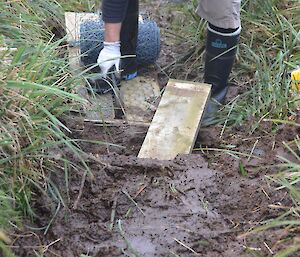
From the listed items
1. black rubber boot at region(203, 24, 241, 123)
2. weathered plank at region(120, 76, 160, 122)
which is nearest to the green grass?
black rubber boot at region(203, 24, 241, 123)

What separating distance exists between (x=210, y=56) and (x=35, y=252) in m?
1.69

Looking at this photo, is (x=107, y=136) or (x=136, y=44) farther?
(x=136, y=44)

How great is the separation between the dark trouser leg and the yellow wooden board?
14cm

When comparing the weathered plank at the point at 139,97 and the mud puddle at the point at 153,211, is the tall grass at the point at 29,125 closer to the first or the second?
the mud puddle at the point at 153,211

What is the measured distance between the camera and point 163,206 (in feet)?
8.20

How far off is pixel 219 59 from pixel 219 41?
0.09 meters

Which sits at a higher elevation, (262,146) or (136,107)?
(262,146)

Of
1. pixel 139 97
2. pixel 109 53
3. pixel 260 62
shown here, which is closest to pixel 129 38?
pixel 109 53

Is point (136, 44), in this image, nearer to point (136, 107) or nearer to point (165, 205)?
point (136, 107)

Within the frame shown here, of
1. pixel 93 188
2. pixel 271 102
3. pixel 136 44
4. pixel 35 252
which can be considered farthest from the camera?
pixel 136 44

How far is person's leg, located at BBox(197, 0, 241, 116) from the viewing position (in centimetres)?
338

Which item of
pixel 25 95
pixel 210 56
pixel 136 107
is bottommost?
pixel 136 107

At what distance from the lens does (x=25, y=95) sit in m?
2.46

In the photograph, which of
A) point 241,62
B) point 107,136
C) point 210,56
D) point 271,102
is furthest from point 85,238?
point 241,62
